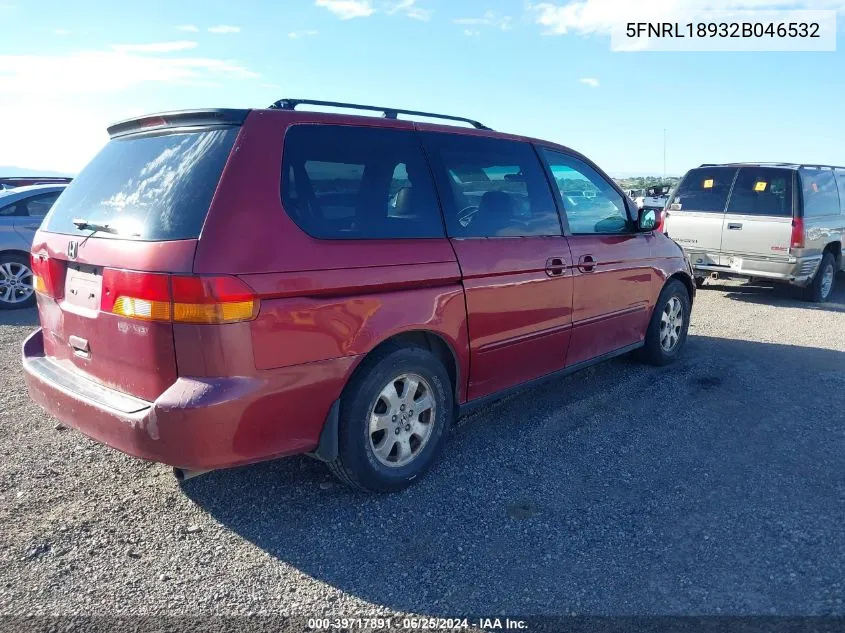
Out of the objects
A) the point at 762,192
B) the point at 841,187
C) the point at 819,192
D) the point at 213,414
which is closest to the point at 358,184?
the point at 213,414

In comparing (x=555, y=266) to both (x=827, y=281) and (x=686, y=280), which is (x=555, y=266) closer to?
(x=686, y=280)

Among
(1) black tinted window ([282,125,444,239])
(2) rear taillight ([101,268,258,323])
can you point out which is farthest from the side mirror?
(2) rear taillight ([101,268,258,323])

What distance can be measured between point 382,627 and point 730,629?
1274 mm

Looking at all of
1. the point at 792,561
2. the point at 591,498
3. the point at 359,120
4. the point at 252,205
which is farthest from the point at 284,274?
the point at 792,561

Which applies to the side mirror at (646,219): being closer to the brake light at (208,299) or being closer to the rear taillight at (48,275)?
the brake light at (208,299)

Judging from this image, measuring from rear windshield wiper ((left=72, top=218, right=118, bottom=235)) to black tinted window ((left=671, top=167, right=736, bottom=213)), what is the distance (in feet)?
26.6

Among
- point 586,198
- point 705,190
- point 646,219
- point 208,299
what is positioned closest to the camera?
point 208,299

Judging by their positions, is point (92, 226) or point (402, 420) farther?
point (402, 420)

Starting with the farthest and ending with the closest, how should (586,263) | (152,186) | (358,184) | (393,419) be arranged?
(586,263) → (393,419) → (358,184) → (152,186)

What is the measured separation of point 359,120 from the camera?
3.38 meters

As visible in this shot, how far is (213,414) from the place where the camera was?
2664 mm

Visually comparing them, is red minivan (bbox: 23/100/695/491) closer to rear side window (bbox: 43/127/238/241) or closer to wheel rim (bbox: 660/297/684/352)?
rear side window (bbox: 43/127/238/241)

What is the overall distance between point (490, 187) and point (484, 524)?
193 cm

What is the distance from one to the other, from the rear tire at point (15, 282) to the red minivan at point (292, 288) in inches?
222
